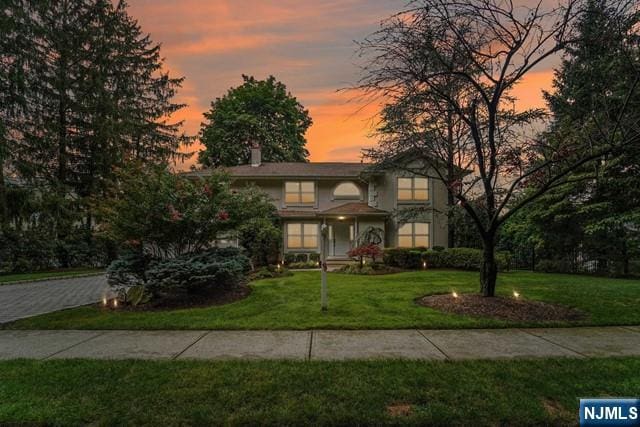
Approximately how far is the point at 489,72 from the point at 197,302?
8360mm

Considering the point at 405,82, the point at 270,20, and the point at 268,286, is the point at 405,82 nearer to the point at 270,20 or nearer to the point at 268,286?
the point at 270,20

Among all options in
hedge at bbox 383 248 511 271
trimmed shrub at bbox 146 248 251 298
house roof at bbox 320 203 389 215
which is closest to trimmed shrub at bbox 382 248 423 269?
hedge at bbox 383 248 511 271

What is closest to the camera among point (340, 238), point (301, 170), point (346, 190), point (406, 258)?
point (406, 258)

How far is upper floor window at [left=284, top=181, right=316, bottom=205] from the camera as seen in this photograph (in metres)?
20.8

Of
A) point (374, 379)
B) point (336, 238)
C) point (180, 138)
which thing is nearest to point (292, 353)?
point (374, 379)

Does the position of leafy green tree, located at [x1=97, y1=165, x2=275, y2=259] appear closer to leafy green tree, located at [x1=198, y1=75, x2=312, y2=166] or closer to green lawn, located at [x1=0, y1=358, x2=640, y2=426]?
green lawn, located at [x1=0, y1=358, x2=640, y2=426]

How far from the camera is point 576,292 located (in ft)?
30.0

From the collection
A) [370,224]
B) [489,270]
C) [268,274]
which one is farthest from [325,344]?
[370,224]

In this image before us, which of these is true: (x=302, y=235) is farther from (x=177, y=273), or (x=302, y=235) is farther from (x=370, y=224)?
(x=177, y=273)

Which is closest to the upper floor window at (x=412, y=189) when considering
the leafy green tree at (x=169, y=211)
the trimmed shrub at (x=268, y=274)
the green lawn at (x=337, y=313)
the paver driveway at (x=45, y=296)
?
the trimmed shrub at (x=268, y=274)

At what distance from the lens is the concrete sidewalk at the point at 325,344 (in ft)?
14.5

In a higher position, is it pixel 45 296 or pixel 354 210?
pixel 354 210

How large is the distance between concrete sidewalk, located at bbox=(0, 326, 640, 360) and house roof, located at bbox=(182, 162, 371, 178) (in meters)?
14.9

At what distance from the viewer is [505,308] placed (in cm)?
683
